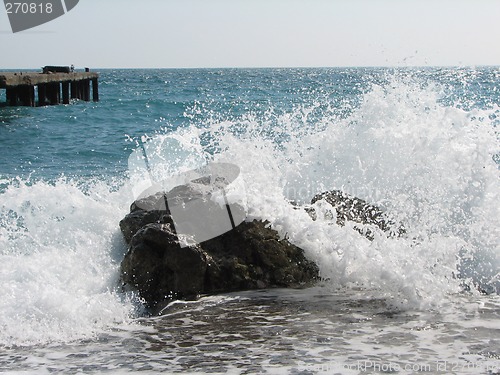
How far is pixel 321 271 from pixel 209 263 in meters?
0.95

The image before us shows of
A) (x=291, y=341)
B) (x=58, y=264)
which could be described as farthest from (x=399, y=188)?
(x=58, y=264)

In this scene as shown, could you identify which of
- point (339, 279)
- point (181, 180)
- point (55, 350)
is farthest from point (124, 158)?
point (55, 350)

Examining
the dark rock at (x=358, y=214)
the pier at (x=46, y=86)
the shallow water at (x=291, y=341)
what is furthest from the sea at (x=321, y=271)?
the pier at (x=46, y=86)

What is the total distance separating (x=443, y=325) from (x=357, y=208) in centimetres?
205

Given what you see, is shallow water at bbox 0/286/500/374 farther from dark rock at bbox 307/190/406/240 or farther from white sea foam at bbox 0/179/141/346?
dark rock at bbox 307/190/406/240

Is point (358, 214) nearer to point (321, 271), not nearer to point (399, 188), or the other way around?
point (321, 271)

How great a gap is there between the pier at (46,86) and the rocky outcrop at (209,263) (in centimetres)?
1349

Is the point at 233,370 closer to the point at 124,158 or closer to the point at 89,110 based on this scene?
the point at 124,158

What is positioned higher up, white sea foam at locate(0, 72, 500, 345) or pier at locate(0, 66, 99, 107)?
pier at locate(0, 66, 99, 107)

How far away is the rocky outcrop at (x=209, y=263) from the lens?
5059 mm

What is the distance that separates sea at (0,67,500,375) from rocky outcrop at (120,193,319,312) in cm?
13

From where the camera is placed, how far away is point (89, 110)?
2380 centimetres

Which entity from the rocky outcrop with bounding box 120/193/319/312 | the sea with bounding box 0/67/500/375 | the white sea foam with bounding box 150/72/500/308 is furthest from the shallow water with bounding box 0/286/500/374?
the white sea foam with bounding box 150/72/500/308

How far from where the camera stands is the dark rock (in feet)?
19.4
